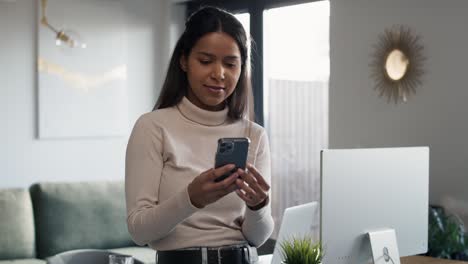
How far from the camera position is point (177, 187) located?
163 cm

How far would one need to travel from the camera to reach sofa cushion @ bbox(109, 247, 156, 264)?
173 inches

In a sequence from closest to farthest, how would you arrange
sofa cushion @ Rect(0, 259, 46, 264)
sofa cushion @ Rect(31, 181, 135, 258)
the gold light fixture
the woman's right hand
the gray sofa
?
the woman's right hand < sofa cushion @ Rect(0, 259, 46, 264) < the gray sofa < sofa cushion @ Rect(31, 181, 135, 258) < the gold light fixture

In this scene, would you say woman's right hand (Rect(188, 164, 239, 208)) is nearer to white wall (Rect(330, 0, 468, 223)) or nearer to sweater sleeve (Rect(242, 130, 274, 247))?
sweater sleeve (Rect(242, 130, 274, 247))

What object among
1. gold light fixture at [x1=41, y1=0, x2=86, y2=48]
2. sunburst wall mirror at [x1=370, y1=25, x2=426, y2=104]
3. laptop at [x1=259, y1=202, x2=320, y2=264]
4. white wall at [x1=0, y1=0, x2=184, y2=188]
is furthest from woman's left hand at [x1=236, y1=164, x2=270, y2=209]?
gold light fixture at [x1=41, y1=0, x2=86, y2=48]

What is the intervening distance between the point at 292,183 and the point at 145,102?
1384 mm

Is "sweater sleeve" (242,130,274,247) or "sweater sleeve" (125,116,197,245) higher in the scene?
"sweater sleeve" (125,116,197,245)

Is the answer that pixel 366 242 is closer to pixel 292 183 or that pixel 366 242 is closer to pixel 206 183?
pixel 206 183

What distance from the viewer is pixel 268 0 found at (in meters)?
4.85

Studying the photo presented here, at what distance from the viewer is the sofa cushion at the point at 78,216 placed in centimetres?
446

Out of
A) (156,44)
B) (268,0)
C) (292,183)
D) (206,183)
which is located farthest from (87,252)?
(156,44)

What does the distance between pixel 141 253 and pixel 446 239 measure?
203 centimetres

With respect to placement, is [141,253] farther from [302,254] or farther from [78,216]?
[302,254]

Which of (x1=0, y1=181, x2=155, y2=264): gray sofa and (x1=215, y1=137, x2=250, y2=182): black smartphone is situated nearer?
(x1=215, y1=137, x2=250, y2=182): black smartphone

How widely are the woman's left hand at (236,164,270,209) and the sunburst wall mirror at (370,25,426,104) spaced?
2.43 metres
